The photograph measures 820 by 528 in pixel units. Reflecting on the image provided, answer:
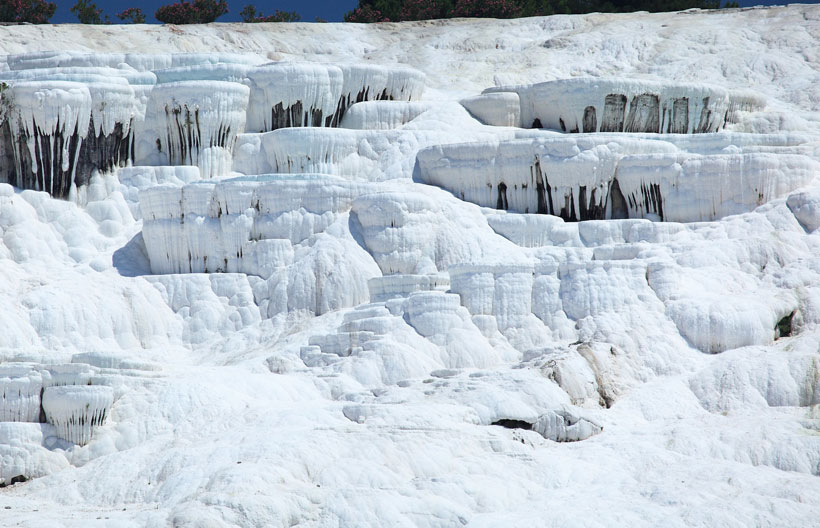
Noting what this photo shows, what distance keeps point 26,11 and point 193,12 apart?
7.41 meters

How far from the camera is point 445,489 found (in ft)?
73.4

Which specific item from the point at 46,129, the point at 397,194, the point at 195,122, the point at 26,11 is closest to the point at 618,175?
the point at 397,194

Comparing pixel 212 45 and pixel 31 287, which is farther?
pixel 212 45

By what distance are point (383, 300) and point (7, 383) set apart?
873 cm

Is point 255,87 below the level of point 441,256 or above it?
above

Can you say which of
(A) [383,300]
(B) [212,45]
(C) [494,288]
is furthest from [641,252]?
(B) [212,45]

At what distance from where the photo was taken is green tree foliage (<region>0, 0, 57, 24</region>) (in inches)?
2105

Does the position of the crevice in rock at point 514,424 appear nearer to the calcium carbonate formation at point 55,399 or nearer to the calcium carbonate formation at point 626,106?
the calcium carbonate formation at point 55,399

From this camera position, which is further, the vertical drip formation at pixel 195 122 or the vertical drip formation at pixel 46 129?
the vertical drip formation at pixel 195 122

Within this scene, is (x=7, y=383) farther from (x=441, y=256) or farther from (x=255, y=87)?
(x=255, y=87)

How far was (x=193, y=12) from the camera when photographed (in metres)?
57.9

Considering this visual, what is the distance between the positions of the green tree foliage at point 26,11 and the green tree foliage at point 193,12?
5410 mm

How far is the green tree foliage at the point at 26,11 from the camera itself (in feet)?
175

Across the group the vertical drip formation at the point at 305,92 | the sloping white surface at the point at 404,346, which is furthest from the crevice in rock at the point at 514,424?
the vertical drip formation at the point at 305,92
